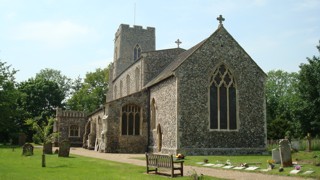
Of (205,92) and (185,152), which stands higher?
(205,92)

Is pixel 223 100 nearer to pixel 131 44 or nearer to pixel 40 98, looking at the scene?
pixel 131 44

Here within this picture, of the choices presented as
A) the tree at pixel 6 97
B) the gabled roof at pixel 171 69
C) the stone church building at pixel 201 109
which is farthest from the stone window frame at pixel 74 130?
the gabled roof at pixel 171 69

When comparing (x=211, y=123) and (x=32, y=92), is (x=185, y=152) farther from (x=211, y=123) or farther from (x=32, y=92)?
(x=32, y=92)

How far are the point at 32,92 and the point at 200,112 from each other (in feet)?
143

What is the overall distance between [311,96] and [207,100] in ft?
51.6

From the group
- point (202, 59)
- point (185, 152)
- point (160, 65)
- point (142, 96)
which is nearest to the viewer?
point (185, 152)

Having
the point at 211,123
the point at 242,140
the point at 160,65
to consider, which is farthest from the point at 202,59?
the point at 160,65

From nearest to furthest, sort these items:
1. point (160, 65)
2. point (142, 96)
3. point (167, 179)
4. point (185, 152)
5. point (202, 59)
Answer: point (167, 179), point (185, 152), point (202, 59), point (142, 96), point (160, 65)

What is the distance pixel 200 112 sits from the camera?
25.5 metres

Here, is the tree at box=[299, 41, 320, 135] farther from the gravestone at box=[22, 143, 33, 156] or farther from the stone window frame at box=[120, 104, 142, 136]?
the gravestone at box=[22, 143, 33, 156]

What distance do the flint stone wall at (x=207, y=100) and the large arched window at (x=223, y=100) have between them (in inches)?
13.6

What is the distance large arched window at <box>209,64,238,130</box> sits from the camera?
25.9 metres

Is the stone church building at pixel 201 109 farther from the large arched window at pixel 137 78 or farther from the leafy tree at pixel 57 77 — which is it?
the leafy tree at pixel 57 77

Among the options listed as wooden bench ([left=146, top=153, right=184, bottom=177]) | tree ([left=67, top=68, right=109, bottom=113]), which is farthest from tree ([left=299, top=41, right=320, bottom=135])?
tree ([left=67, top=68, right=109, bottom=113])
